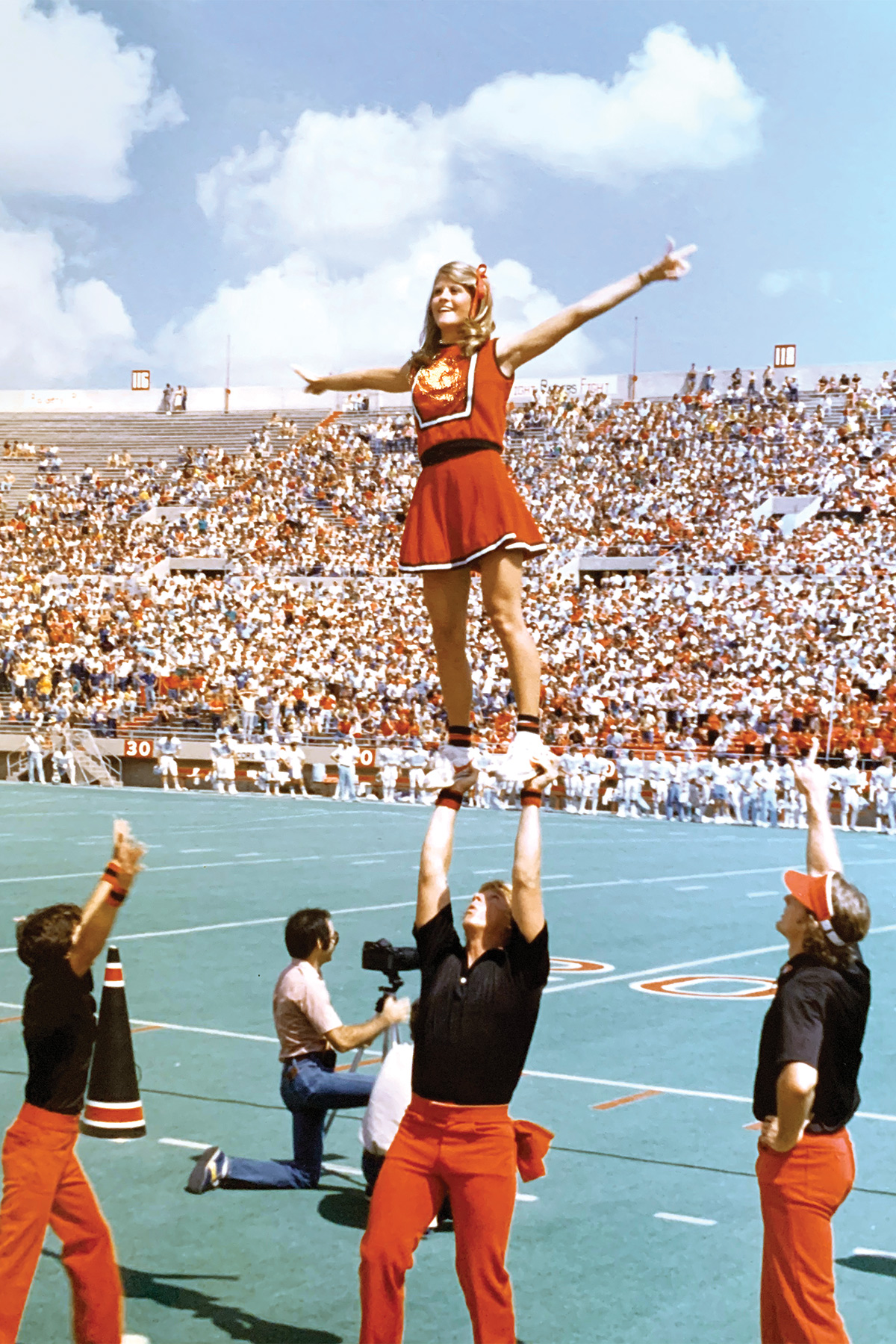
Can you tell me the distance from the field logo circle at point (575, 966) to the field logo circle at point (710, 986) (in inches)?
17.4

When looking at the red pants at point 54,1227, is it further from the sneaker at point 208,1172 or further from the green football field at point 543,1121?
the sneaker at point 208,1172

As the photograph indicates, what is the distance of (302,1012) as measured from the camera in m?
5.68

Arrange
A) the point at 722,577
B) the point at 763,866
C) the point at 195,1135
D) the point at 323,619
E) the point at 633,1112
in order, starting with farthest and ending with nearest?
the point at 323,619 → the point at 722,577 → the point at 763,866 → the point at 633,1112 → the point at 195,1135

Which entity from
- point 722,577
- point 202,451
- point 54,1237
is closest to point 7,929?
point 54,1237

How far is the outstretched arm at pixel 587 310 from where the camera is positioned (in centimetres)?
403

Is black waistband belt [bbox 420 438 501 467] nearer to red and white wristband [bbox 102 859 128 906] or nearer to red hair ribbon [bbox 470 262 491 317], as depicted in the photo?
red hair ribbon [bbox 470 262 491 317]

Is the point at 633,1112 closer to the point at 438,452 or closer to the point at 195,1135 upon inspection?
the point at 195,1135

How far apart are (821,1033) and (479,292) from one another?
84.2 inches

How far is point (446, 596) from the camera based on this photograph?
419 cm

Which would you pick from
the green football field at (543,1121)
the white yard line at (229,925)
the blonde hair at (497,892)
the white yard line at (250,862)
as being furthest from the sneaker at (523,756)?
the white yard line at (250,862)

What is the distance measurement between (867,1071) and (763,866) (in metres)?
10.7

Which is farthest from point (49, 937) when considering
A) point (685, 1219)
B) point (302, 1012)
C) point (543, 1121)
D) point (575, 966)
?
point (575, 966)

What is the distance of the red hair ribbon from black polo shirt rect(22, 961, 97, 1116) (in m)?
2.13

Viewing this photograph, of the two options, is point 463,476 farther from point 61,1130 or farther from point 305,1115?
point 305,1115
